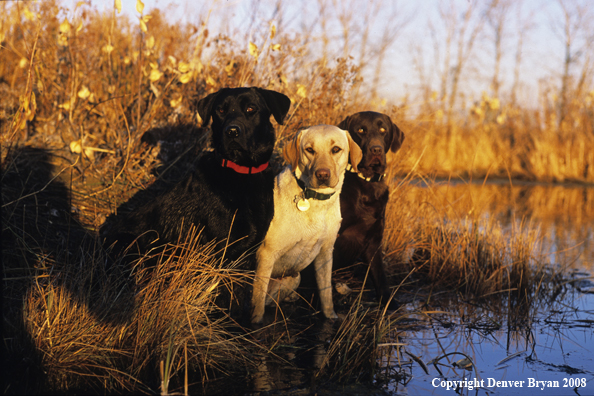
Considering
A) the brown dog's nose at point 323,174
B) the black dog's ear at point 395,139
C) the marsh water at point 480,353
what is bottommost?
the marsh water at point 480,353

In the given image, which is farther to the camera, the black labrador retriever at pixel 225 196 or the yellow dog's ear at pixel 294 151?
the yellow dog's ear at pixel 294 151

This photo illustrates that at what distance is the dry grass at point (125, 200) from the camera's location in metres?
2.35

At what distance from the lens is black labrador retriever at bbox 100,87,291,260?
307 cm

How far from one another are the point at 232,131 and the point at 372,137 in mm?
1214

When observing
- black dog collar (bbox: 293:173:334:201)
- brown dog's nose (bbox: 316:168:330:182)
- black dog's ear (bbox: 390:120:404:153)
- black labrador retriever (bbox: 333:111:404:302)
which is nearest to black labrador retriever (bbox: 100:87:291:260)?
black dog collar (bbox: 293:173:334:201)

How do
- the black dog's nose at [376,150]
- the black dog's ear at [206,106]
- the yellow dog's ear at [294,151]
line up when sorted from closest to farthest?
the yellow dog's ear at [294,151] < the black dog's ear at [206,106] < the black dog's nose at [376,150]

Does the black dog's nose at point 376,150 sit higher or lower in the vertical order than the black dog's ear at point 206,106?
lower

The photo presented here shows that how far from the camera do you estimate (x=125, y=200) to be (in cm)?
443

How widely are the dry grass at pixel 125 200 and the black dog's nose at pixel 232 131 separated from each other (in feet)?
2.32

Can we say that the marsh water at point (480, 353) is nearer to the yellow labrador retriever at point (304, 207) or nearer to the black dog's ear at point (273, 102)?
the yellow labrador retriever at point (304, 207)

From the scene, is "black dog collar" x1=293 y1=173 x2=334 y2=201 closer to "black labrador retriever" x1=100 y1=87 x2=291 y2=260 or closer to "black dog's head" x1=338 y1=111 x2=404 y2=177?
"black labrador retriever" x1=100 y1=87 x2=291 y2=260

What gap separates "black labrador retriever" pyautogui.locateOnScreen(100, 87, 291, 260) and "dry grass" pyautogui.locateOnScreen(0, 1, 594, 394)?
6.9 inches

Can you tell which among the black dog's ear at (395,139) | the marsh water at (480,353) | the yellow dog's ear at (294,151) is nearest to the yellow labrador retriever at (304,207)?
the yellow dog's ear at (294,151)

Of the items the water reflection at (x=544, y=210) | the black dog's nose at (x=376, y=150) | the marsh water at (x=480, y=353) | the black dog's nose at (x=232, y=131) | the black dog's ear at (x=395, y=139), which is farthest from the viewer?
the water reflection at (x=544, y=210)
